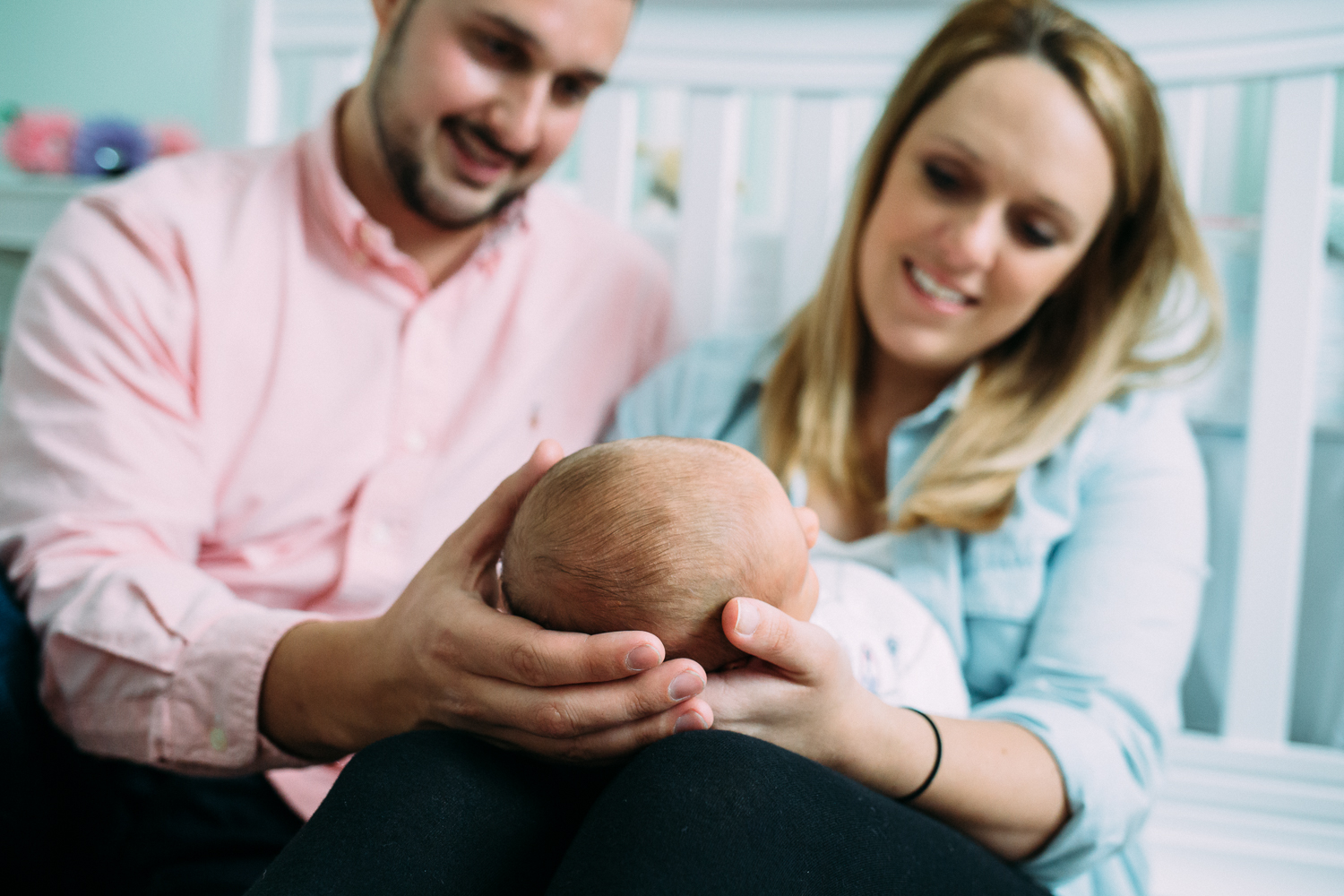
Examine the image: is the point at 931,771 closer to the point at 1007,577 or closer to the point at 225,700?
the point at 1007,577

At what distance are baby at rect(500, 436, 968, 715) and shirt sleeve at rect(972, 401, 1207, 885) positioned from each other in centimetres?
38

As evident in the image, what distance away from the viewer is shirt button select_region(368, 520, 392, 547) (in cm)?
116

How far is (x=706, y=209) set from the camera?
61.4 inches

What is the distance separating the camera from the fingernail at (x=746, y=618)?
0.62 metres

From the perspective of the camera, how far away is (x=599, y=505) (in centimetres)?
65

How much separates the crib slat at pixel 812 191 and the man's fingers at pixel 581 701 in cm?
A: 100

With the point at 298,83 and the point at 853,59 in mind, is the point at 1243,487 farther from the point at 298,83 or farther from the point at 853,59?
the point at 298,83

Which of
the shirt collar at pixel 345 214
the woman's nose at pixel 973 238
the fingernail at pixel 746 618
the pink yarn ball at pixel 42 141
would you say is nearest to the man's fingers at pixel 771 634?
the fingernail at pixel 746 618

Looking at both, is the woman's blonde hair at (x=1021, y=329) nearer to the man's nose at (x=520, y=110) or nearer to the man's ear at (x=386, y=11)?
the man's nose at (x=520, y=110)

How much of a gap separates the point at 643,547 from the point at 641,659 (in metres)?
0.08

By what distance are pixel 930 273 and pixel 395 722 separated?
0.79 metres

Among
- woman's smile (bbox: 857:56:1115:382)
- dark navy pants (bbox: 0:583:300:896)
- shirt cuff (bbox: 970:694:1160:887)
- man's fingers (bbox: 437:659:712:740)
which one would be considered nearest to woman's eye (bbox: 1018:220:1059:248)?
woman's smile (bbox: 857:56:1115:382)

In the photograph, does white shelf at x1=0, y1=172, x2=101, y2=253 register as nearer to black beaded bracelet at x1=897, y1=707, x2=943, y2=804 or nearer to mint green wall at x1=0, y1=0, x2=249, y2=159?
mint green wall at x1=0, y1=0, x2=249, y2=159

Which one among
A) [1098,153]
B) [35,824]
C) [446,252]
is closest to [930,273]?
[1098,153]
